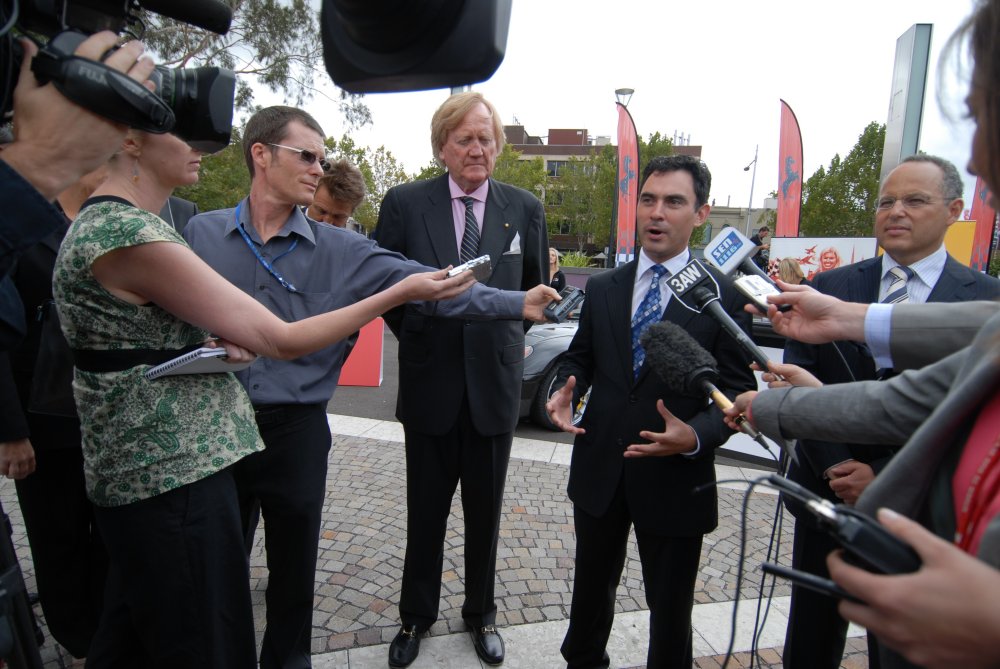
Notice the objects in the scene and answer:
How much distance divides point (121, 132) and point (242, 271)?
110 centimetres

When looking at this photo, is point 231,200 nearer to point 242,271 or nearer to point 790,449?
point 242,271

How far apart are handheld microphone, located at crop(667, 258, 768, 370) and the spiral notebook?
60.2 inches

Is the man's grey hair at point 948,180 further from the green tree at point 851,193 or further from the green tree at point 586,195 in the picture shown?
the green tree at point 586,195

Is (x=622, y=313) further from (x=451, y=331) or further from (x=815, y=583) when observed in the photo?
(x=815, y=583)

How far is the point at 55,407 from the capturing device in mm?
2189

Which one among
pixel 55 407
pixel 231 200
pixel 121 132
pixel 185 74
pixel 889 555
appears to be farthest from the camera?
pixel 231 200

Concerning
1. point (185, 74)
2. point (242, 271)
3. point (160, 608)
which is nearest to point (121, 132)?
point (185, 74)

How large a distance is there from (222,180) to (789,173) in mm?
15988

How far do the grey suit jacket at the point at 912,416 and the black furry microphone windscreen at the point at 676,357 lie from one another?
0.77ft

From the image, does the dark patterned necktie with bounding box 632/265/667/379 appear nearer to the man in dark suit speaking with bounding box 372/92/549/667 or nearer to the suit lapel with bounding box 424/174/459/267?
the man in dark suit speaking with bounding box 372/92/549/667

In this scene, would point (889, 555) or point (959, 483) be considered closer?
point (889, 555)

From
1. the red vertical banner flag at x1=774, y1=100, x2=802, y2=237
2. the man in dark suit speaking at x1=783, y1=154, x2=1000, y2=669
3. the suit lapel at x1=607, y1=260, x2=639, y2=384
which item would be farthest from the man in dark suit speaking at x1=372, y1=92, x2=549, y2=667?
the red vertical banner flag at x1=774, y1=100, x2=802, y2=237

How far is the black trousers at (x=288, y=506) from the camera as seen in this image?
7.21 ft

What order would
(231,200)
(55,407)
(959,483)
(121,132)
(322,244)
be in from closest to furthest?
1. (959,483)
2. (121,132)
3. (55,407)
4. (322,244)
5. (231,200)
